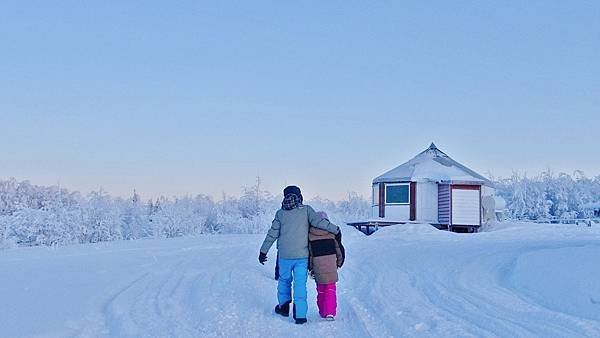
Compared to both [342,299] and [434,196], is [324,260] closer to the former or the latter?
[342,299]

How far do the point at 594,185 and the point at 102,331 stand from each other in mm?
64212

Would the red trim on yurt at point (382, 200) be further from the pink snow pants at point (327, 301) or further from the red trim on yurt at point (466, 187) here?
the pink snow pants at point (327, 301)

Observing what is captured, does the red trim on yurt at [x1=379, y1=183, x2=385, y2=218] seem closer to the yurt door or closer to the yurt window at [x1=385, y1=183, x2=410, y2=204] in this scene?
the yurt window at [x1=385, y1=183, x2=410, y2=204]

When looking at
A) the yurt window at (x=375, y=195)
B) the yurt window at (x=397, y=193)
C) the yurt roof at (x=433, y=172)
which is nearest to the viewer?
the yurt roof at (x=433, y=172)

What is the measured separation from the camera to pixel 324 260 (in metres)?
7.66

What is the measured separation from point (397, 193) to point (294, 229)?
24.7 m

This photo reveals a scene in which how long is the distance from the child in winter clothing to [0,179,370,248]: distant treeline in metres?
34.5

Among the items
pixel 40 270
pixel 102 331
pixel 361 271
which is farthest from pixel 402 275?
pixel 40 270

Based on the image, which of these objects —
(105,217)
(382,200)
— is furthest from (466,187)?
(105,217)

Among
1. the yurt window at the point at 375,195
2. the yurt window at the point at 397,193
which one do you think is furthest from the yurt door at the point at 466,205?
the yurt window at the point at 375,195

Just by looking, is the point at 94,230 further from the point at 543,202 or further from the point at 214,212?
the point at 543,202

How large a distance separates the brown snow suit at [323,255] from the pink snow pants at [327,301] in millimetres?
123

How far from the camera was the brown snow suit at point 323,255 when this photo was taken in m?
7.59

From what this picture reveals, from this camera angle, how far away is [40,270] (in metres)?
13.6
